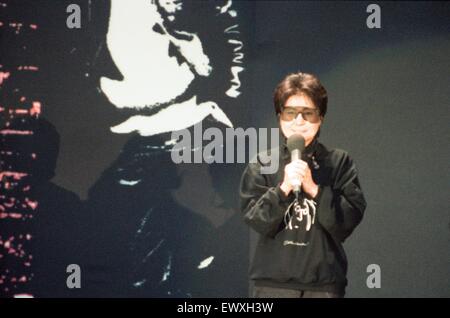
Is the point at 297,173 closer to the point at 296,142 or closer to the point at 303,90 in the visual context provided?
the point at 296,142

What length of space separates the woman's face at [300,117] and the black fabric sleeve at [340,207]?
235 mm

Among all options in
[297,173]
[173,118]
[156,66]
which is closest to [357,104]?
[173,118]

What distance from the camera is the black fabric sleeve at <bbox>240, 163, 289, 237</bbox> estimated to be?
7.98ft

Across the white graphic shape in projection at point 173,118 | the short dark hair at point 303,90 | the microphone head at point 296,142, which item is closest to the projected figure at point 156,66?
the white graphic shape in projection at point 173,118

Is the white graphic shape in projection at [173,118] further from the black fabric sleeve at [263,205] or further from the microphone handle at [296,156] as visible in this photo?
the microphone handle at [296,156]

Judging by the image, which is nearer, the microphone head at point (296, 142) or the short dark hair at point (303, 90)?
the microphone head at point (296, 142)

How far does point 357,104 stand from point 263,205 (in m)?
1.35

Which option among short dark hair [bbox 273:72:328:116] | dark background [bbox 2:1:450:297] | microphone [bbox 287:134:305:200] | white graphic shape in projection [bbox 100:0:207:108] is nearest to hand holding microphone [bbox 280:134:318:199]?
microphone [bbox 287:134:305:200]

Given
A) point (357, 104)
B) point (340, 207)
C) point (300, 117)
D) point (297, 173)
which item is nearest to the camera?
point (297, 173)

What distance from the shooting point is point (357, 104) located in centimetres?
358

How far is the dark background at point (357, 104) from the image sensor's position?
3.52 m

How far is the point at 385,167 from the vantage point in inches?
140

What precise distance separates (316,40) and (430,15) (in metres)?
0.65

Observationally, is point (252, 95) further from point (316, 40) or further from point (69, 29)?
point (69, 29)
